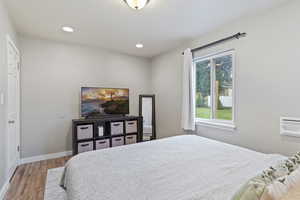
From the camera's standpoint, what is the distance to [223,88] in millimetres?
2949

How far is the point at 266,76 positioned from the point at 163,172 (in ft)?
6.54

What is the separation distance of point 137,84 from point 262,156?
346 cm

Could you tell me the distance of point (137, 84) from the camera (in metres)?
4.62

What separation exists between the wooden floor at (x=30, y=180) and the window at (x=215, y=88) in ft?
9.63

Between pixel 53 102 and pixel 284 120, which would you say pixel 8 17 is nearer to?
pixel 53 102

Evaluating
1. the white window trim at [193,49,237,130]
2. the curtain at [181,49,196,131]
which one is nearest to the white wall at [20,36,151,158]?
the curtain at [181,49,196,131]

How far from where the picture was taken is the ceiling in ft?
7.11

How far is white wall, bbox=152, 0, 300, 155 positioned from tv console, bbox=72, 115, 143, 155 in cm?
188

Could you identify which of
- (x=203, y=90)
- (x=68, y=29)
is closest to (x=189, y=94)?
(x=203, y=90)

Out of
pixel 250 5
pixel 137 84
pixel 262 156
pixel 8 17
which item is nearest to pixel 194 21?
pixel 250 5

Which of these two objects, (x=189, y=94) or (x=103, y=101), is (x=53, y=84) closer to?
(x=103, y=101)

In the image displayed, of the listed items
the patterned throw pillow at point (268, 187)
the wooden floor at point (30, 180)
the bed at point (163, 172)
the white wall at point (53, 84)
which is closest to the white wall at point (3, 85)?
the wooden floor at point (30, 180)

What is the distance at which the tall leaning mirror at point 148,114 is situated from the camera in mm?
4590

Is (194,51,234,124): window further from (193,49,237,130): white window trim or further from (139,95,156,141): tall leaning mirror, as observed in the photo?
(139,95,156,141): tall leaning mirror
